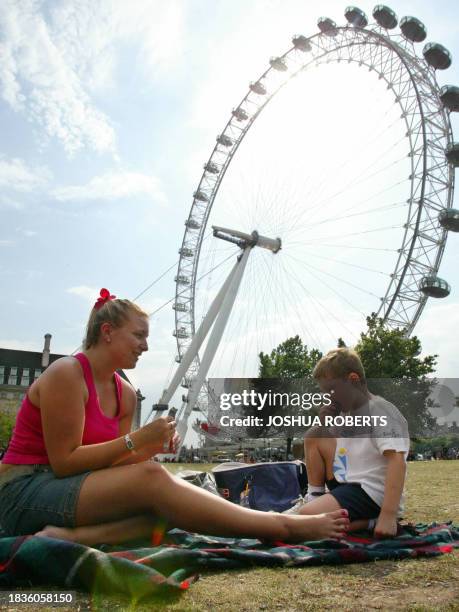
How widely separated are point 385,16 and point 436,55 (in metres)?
3.19

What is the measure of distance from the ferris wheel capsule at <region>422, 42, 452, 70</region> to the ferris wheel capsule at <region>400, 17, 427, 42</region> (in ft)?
2.57

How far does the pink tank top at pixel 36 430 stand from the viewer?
2.54 m

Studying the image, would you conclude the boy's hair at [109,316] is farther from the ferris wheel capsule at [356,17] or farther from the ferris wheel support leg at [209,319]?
the ferris wheel capsule at [356,17]

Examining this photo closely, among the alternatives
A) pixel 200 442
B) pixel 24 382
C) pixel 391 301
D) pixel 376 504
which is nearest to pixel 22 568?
pixel 376 504

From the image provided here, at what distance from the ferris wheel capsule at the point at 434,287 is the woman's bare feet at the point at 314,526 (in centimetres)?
2368

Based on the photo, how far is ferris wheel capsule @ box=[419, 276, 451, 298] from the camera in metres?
24.5

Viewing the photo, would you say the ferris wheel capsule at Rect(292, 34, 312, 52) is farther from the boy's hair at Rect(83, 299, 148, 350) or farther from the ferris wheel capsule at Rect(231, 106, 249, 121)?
the boy's hair at Rect(83, 299, 148, 350)

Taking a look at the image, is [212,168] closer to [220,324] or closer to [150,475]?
[220,324]

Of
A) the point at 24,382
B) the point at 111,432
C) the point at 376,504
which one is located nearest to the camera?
the point at 111,432

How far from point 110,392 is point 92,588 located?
1.13m

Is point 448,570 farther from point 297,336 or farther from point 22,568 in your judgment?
point 297,336

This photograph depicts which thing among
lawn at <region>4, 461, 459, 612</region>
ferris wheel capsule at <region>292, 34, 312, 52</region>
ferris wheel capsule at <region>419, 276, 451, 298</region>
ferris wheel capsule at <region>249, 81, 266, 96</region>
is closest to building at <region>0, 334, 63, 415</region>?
ferris wheel capsule at <region>249, 81, 266, 96</region>

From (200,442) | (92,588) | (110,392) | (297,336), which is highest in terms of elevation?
(297,336)

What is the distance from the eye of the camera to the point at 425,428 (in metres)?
26.2
